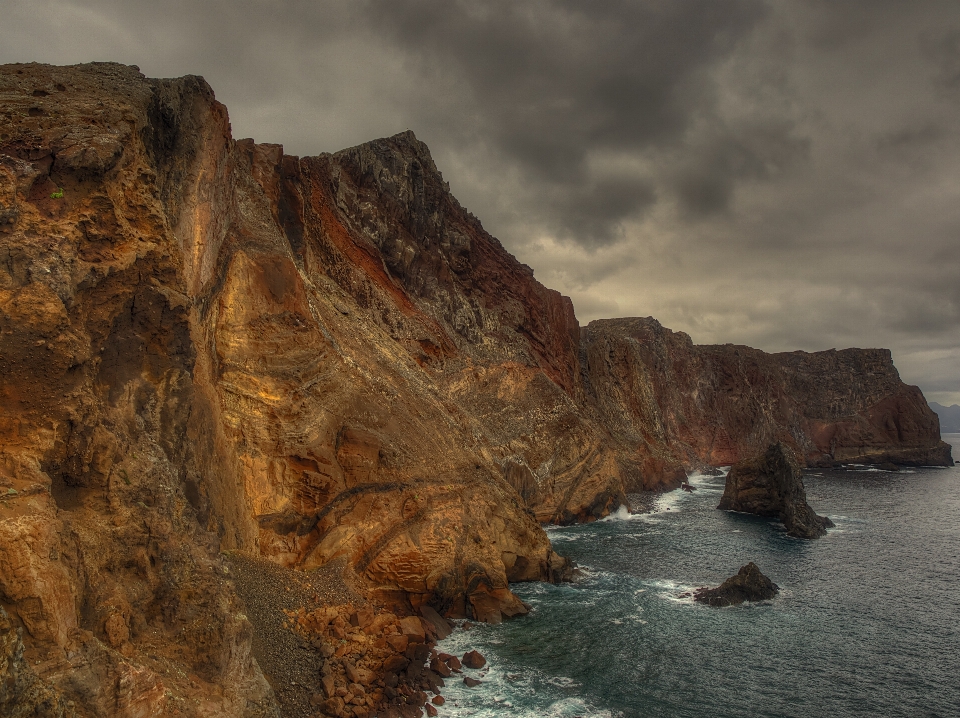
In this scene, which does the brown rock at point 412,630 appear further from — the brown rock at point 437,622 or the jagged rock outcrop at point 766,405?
the jagged rock outcrop at point 766,405

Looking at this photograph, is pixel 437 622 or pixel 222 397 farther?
pixel 437 622

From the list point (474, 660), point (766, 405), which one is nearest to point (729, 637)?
point (474, 660)

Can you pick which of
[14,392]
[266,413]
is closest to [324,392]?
[266,413]

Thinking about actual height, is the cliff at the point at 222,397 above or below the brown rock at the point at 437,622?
above

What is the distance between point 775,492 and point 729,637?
95.1 ft

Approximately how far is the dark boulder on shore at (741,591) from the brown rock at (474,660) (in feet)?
38.2

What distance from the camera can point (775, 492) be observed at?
151 feet

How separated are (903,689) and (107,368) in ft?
77.9

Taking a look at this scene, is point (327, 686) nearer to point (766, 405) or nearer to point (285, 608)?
point (285, 608)

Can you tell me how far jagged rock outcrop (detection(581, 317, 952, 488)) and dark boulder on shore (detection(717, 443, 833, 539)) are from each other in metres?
23.5

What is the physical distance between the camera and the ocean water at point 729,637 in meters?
16.5

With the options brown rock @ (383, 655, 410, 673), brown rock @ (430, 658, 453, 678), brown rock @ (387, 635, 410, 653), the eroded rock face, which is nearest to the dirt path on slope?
the eroded rock face

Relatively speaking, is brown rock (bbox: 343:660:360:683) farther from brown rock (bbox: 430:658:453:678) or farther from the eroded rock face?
the eroded rock face

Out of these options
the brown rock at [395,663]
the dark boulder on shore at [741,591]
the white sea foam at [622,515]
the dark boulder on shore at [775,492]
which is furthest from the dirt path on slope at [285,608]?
the dark boulder on shore at [775,492]
